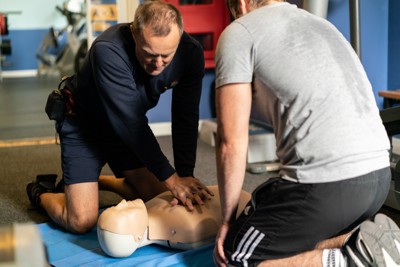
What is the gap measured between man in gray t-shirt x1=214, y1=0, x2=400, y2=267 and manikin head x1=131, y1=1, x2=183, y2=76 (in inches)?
12.5

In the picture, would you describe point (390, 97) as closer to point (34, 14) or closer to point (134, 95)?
point (134, 95)

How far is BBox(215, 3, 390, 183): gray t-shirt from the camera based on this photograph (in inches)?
55.1

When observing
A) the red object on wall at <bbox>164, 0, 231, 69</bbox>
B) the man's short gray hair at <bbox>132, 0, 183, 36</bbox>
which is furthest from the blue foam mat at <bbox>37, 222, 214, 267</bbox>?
the red object on wall at <bbox>164, 0, 231, 69</bbox>

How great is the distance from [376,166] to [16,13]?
9.63 metres

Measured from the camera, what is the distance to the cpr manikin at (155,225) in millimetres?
1793

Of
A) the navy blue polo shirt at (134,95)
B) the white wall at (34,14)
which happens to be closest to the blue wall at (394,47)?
the navy blue polo shirt at (134,95)

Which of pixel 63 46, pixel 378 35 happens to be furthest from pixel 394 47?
pixel 63 46

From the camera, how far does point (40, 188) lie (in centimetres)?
253

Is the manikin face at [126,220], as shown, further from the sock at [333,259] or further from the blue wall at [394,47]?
the blue wall at [394,47]

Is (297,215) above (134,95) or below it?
below

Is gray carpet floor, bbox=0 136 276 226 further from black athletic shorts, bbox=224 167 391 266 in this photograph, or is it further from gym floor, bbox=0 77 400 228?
black athletic shorts, bbox=224 167 391 266

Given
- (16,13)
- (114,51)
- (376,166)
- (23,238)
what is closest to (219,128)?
(376,166)

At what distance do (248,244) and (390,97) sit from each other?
189 centimetres

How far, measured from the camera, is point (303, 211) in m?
1.43
